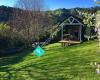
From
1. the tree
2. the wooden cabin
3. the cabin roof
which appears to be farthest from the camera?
the tree

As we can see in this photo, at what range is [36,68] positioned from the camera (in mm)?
11898

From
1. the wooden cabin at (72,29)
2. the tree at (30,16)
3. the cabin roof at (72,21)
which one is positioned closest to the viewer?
the wooden cabin at (72,29)

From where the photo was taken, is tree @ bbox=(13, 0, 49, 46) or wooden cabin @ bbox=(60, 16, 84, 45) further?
tree @ bbox=(13, 0, 49, 46)

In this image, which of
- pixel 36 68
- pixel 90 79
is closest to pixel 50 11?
pixel 36 68

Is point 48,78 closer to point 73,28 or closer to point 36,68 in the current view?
point 36,68

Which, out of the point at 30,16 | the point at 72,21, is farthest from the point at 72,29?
the point at 30,16

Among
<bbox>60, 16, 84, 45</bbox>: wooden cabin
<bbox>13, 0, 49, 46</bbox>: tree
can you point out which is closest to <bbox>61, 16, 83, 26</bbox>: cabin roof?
<bbox>60, 16, 84, 45</bbox>: wooden cabin

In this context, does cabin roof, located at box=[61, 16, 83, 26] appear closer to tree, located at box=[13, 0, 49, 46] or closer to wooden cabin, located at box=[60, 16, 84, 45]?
wooden cabin, located at box=[60, 16, 84, 45]

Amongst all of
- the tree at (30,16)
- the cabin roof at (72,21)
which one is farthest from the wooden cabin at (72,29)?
the tree at (30,16)

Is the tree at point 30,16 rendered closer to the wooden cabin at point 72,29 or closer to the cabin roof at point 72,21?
the wooden cabin at point 72,29

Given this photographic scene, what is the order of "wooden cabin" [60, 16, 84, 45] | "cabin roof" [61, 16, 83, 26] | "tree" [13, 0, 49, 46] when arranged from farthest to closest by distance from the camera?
"tree" [13, 0, 49, 46] < "cabin roof" [61, 16, 83, 26] < "wooden cabin" [60, 16, 84, 45]

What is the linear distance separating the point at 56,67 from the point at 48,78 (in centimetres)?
197

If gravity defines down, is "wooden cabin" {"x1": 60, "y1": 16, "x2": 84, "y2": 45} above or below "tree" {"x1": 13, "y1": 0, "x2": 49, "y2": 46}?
below

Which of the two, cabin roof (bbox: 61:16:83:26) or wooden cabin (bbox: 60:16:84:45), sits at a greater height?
cabin roof (bbox: 61:16:83:26)
